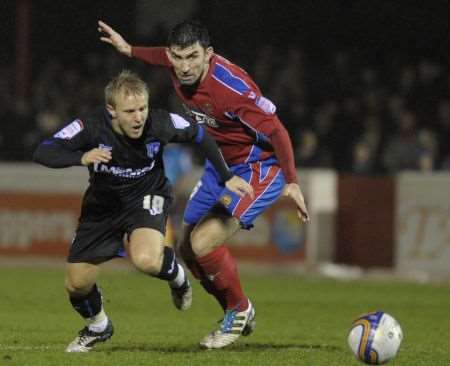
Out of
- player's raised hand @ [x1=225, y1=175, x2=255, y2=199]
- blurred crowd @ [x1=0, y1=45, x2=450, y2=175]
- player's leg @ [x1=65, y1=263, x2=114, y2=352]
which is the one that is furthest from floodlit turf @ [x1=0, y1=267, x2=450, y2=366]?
blurred crowd @ [x1=0, y1=45, x2=450, y2=175]

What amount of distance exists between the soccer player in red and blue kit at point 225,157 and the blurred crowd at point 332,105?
8.38m

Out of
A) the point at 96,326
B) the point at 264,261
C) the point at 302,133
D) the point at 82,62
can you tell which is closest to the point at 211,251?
the point at 96,326

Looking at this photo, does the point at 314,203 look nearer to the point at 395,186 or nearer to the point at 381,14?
the point at 395,186

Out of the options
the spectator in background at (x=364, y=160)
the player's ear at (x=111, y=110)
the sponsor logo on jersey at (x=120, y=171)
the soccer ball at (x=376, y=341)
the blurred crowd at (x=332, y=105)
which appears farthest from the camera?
the blurred crowd at (x=332, y=105)

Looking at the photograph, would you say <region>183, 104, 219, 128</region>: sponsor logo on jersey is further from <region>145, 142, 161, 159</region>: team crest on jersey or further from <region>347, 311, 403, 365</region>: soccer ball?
<region>347, 311, 403, 365</region>: soccer ball

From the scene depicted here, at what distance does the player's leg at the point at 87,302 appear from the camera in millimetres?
7547

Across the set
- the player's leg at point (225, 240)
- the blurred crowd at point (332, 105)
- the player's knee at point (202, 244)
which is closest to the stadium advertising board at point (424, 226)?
the blurred crowd at point (332, 105)

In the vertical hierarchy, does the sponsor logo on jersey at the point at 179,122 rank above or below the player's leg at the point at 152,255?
above

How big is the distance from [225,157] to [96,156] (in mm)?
1796

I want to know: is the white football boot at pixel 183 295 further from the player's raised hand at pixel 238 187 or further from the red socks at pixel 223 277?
the player's raised hand at pixel 238 187

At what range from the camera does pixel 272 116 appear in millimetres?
8172

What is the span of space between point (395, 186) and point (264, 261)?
7.06ft

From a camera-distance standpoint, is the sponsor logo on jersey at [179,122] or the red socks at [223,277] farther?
the red socks at [223,277]

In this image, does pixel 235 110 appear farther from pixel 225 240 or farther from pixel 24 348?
pixel 24 348
